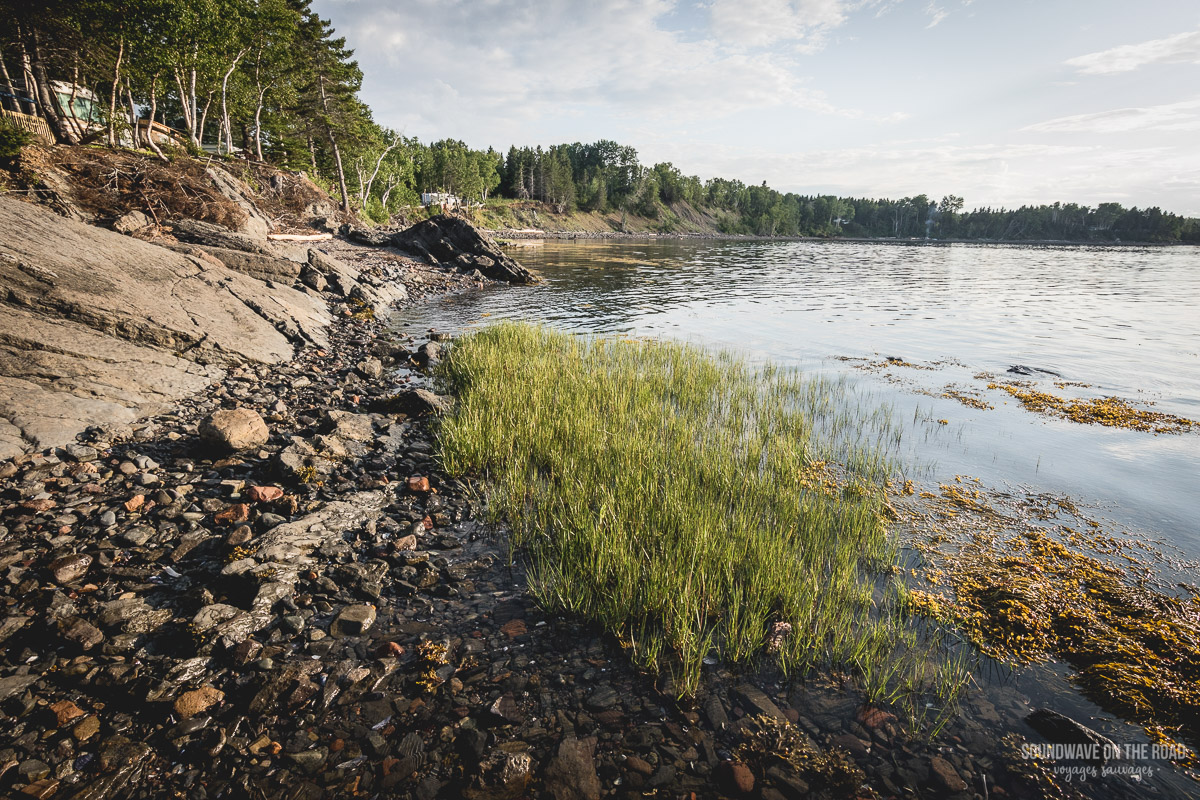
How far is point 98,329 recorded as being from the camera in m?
9.45

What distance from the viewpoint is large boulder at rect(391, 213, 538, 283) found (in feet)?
131

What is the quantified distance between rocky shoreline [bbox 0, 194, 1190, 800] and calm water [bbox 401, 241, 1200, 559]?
706cm

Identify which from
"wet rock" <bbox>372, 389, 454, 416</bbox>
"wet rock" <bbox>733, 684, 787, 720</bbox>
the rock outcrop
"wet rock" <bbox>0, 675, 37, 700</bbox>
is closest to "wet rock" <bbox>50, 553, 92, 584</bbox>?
"wet rock" <bbox>0, 675, 37, 700</bbox>

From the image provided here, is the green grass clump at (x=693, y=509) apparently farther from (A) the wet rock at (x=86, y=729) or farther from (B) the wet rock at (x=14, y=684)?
(B) the wet rock at (x=14, y=684)

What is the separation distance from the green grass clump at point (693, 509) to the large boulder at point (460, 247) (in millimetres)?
29161

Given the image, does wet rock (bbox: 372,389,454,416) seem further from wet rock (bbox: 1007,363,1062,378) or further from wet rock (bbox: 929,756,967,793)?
wet rock (bbox: 1007,363,1062,378)

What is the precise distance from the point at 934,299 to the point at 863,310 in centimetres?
1080

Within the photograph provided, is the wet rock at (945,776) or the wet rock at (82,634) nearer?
the wet rock at (945,776)

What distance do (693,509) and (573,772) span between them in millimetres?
3473

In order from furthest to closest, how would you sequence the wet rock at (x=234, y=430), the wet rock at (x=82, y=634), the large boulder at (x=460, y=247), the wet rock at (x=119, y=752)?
the large boulder at (x=460, y=247), the wet rock at (x=234, y=430), the wet rock at (x=82, y=634), the wet rock at (x=119, y=752)

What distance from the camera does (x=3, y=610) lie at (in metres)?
4.50

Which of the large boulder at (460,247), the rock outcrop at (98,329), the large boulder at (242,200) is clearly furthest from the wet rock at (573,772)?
the large boulder at (460,247)

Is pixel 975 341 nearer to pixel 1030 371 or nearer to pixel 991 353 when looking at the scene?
pixel 991 353

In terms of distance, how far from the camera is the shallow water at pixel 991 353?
306 inches
